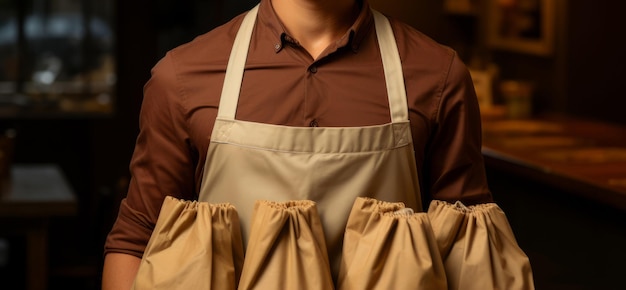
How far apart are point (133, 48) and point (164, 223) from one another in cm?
536

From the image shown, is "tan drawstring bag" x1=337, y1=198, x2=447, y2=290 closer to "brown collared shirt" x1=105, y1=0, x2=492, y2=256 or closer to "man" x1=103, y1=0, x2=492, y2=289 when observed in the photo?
"man" x1=103, y1=0, x2=492, y2=289

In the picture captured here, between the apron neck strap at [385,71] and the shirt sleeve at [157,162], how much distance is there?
81 mm

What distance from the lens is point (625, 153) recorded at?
4.52m

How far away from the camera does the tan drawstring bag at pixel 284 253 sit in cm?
158

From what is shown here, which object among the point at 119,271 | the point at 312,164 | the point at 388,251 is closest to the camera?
the point at 388,251

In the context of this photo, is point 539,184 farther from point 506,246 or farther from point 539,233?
point 506,246

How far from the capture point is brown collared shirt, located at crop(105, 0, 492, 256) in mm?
1760

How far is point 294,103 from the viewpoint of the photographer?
5.75 ft

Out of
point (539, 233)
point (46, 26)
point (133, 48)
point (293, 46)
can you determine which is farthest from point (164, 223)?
point (46, 26)

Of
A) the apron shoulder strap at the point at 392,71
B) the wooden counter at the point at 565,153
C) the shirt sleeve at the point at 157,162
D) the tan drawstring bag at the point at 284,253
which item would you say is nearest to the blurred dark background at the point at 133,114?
the wooden counter at the point at 565,153

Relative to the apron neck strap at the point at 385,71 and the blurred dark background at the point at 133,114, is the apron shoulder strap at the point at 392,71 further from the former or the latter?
the blurred dark background at the point at 133,114

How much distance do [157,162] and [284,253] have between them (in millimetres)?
319

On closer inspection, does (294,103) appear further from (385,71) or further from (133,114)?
(133,114)

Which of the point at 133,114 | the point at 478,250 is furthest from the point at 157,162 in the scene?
the point at 133,114
